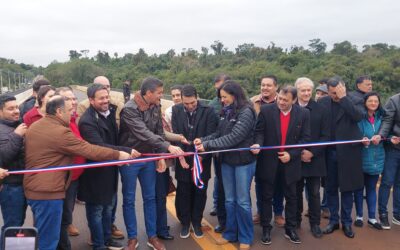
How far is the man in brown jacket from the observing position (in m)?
3.67

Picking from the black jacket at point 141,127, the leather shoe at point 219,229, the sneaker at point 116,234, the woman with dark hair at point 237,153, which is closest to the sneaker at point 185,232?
the leather shoe at point 219,229

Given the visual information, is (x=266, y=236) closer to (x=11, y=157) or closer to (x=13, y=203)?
(x=13, y=203)

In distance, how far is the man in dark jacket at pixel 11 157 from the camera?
12.5 ft

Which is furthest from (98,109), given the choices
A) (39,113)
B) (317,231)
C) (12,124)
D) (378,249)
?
(378,249)

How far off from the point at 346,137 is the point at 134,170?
2.75 metres

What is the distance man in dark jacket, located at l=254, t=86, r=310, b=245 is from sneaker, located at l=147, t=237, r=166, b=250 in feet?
4.12

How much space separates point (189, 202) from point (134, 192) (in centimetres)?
92

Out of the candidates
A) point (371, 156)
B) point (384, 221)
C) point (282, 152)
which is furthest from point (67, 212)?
point (384, 221)

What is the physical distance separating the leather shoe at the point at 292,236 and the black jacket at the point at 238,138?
1082 millimetres

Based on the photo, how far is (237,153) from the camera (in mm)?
4551

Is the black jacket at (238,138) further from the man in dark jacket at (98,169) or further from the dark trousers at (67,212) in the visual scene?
the dark trousers at (67,212)

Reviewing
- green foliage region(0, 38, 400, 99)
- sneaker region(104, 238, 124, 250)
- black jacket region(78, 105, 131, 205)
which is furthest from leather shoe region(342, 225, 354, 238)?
green foliage region(0, 38, 400, 99)

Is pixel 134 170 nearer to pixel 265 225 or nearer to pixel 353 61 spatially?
→ pixel 265 225

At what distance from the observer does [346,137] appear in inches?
198
